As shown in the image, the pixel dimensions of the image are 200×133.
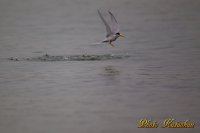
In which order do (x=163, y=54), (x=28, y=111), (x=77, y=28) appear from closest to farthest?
1. (x=28, y=111)
2. (x=163, y=54)
3. (x=77, y=28)

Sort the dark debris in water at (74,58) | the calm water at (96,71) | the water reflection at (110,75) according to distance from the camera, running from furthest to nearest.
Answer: the dark debris in water at (74,58)
the water reflection at (110,75)
the calm water at (96,71)

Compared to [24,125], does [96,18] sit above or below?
above

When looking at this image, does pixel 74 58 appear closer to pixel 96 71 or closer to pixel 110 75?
pixel 96 71

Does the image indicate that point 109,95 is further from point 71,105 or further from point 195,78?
point 195,78

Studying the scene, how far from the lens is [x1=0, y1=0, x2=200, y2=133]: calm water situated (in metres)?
11.5

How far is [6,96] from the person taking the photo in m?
13.0

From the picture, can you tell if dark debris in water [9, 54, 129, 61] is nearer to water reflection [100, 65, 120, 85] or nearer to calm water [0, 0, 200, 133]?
calm water [0, 0, 200, 133]

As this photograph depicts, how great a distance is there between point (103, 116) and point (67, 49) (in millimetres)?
6096

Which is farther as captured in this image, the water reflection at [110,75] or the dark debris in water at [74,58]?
the dark debris in water at [74,58]

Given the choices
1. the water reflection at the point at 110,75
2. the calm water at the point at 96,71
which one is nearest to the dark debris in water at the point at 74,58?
the calm water at the point at 96,71

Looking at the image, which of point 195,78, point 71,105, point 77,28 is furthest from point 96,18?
point 71,105

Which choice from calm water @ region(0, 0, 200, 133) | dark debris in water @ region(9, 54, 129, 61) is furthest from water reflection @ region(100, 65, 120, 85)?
dark debris in water @ region(9, 54, 129, 61)

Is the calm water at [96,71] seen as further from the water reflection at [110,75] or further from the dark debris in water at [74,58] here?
the dark debris in water at [74,58]

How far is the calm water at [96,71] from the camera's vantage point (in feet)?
37.6
